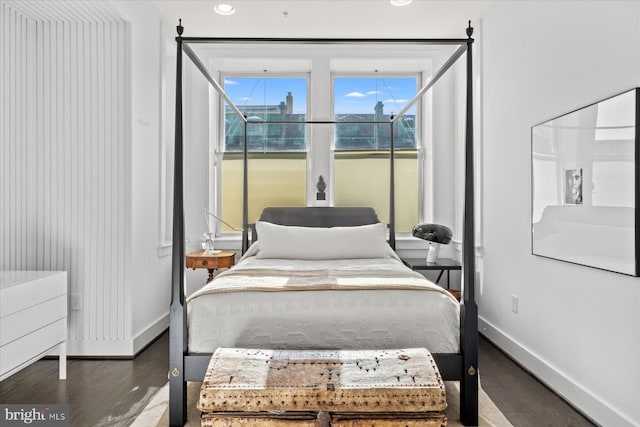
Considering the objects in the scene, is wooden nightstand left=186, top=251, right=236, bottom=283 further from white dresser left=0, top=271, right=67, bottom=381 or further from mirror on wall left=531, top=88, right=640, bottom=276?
mirror on wall left=531, top=88, right=640, bottom=276

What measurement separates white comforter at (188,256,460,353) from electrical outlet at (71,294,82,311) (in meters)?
1.43

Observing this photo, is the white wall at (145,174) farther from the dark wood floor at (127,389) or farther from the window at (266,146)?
the window at (266,146)

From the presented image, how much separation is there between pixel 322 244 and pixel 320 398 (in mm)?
1770

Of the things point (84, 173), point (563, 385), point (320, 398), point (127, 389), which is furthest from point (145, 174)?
point (563, 385)

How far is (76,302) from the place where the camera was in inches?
126

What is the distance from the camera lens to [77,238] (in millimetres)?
3217

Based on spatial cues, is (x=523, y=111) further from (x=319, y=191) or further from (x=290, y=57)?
(x=290, y=57)

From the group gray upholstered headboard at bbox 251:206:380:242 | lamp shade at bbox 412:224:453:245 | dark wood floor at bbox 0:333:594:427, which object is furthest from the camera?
gray upholstered headboard at bbox 251:206:380:242

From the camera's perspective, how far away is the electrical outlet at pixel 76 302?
321cm

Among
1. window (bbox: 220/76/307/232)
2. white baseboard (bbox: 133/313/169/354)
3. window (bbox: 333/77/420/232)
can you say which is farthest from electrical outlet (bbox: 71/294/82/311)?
window (bbox: 333/77/420/232)

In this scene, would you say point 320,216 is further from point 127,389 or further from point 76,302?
point 127,389

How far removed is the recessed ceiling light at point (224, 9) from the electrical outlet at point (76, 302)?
245 centimetres

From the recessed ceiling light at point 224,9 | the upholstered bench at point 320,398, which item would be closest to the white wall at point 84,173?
the recessed ceiling light at point 224,9

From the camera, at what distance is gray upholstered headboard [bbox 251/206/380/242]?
4324mm
